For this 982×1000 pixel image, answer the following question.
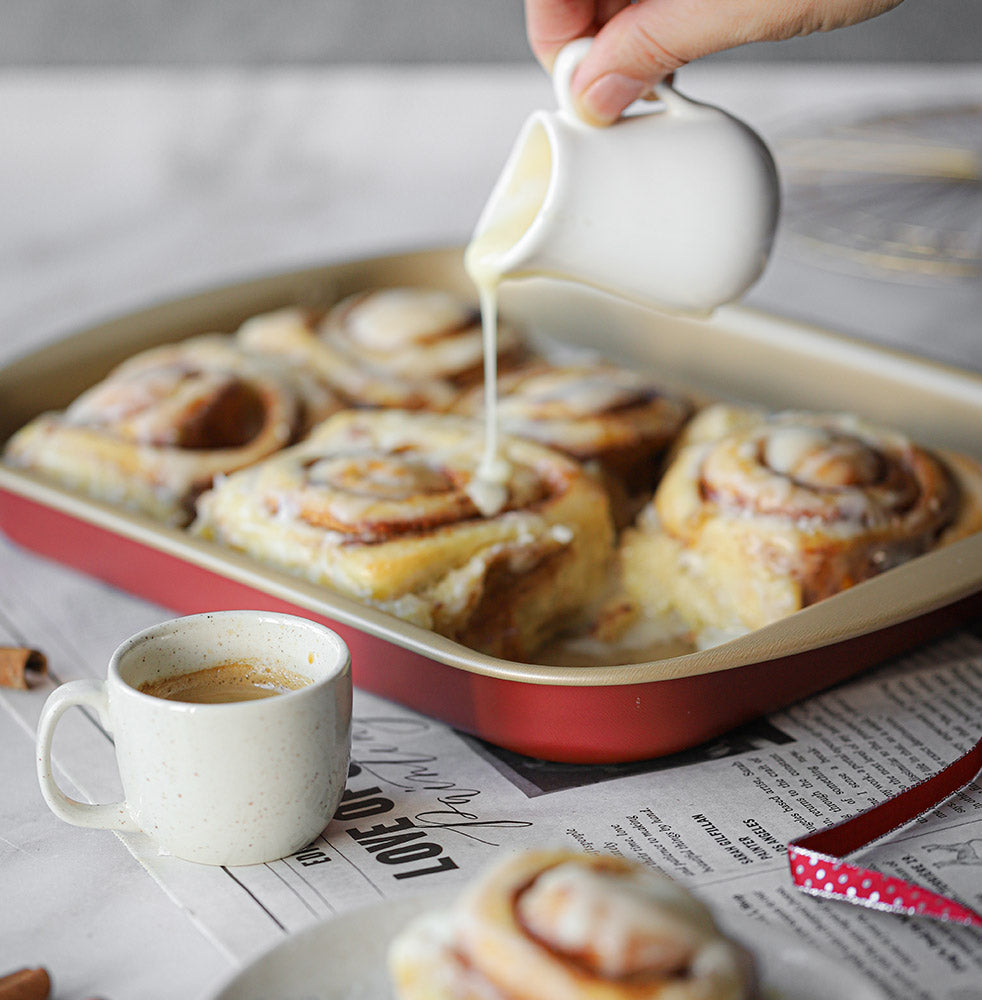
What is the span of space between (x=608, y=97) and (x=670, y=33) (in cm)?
9

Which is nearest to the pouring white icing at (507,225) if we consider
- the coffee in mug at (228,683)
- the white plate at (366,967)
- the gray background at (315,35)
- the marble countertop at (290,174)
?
the coffee in mug at (228,683)

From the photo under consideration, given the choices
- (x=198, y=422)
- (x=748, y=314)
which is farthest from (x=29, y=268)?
(x=748, y=314)

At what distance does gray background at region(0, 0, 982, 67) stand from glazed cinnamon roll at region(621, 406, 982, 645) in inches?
77.5

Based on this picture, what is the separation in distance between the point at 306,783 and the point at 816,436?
0.68m

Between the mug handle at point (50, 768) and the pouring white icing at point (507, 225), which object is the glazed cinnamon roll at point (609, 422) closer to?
the pouring white icing at point (507, 225)

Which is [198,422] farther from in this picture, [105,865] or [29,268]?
[29,268]

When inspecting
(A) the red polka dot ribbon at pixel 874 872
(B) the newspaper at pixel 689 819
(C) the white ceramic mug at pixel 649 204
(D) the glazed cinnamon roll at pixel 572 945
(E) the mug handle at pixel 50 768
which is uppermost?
Result: (C) the white ceramic mug at pixel 649 204

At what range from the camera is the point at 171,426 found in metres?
1.51

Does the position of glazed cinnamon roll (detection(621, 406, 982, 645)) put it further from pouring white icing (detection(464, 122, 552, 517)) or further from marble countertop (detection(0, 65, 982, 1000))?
marble countertop (detection(0, 65, 982, 1000))

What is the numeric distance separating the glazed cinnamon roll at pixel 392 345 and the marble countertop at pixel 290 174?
21 cm

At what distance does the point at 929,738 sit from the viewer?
115cm

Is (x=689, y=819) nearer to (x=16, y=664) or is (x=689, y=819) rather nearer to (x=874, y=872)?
(x=874, y=872)

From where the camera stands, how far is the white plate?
71 centimetres

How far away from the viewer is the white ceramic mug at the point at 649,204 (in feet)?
3.99
